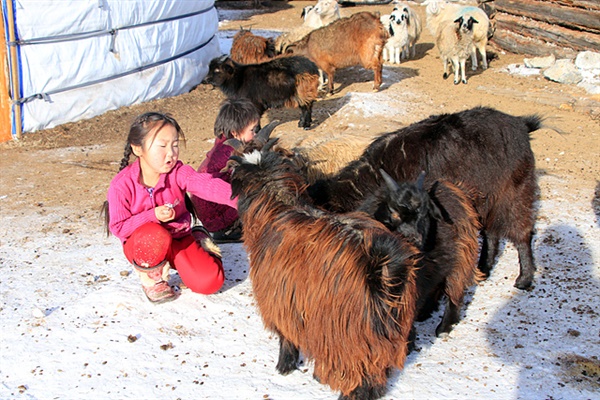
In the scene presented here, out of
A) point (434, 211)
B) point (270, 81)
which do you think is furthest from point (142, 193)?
point (270, 81)

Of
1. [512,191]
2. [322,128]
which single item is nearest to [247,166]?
[512,191]

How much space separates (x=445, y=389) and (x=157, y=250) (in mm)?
1756

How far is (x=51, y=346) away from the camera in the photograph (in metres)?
3.46

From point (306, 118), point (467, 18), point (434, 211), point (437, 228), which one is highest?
point (434, 211)

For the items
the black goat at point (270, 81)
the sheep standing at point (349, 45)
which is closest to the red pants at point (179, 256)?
the black goat at point (270, 81)

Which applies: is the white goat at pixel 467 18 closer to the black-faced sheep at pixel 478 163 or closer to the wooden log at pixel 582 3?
the wooden log at pixel 582 3

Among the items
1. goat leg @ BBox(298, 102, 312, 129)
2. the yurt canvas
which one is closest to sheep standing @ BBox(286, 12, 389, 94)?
goat leg @ BBox(298, 102, 312, 129)

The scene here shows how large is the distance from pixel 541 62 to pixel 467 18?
1.55 metres

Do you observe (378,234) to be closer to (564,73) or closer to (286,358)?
(286,358)

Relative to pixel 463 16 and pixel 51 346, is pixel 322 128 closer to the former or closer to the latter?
pixel 463 16

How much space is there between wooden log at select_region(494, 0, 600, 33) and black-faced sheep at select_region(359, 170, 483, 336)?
871 cm

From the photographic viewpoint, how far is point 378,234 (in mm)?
2705

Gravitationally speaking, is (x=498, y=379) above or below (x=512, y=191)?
below

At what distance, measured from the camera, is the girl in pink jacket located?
3.47 metres
